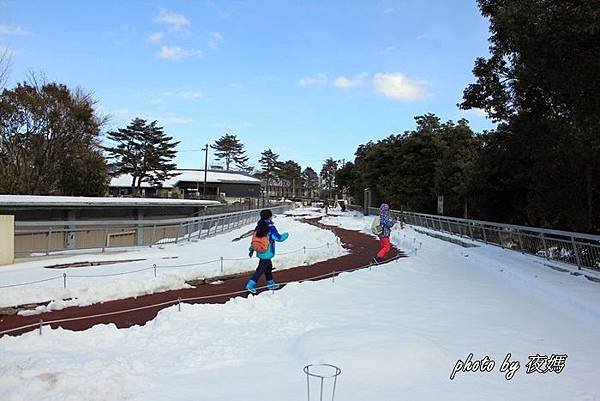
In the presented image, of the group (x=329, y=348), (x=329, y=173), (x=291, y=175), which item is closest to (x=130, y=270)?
(x=329, y=348)

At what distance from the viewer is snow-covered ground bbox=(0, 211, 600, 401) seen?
4.12m

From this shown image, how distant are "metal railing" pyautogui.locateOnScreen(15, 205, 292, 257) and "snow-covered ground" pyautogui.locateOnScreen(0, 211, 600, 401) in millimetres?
7834

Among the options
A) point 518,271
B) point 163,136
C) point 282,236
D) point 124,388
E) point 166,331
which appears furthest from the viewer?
point 163,136

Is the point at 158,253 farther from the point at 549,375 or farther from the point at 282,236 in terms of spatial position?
the point at 549,375

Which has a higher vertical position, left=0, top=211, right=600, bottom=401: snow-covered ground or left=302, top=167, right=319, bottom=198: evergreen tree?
left=302, top=167, right=319, bottom=198: evergreen tree

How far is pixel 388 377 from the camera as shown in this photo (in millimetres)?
4441

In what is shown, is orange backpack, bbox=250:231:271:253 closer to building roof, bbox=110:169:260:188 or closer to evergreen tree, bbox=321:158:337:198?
building roof, bbox=110:169:260:188

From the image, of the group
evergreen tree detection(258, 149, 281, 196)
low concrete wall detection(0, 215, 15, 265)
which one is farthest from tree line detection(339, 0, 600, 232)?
evergreen tree detection(258, 149, 281, 196)

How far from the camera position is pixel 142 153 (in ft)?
180

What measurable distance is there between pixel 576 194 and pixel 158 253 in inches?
481

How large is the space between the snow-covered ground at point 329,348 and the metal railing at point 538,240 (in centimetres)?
211

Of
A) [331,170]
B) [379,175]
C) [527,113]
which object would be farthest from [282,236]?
[331,170]

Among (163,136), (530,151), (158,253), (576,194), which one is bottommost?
(158,253)

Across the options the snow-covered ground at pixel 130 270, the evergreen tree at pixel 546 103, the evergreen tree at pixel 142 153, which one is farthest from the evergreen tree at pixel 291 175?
the snow-covered ground at pixel 130 270
